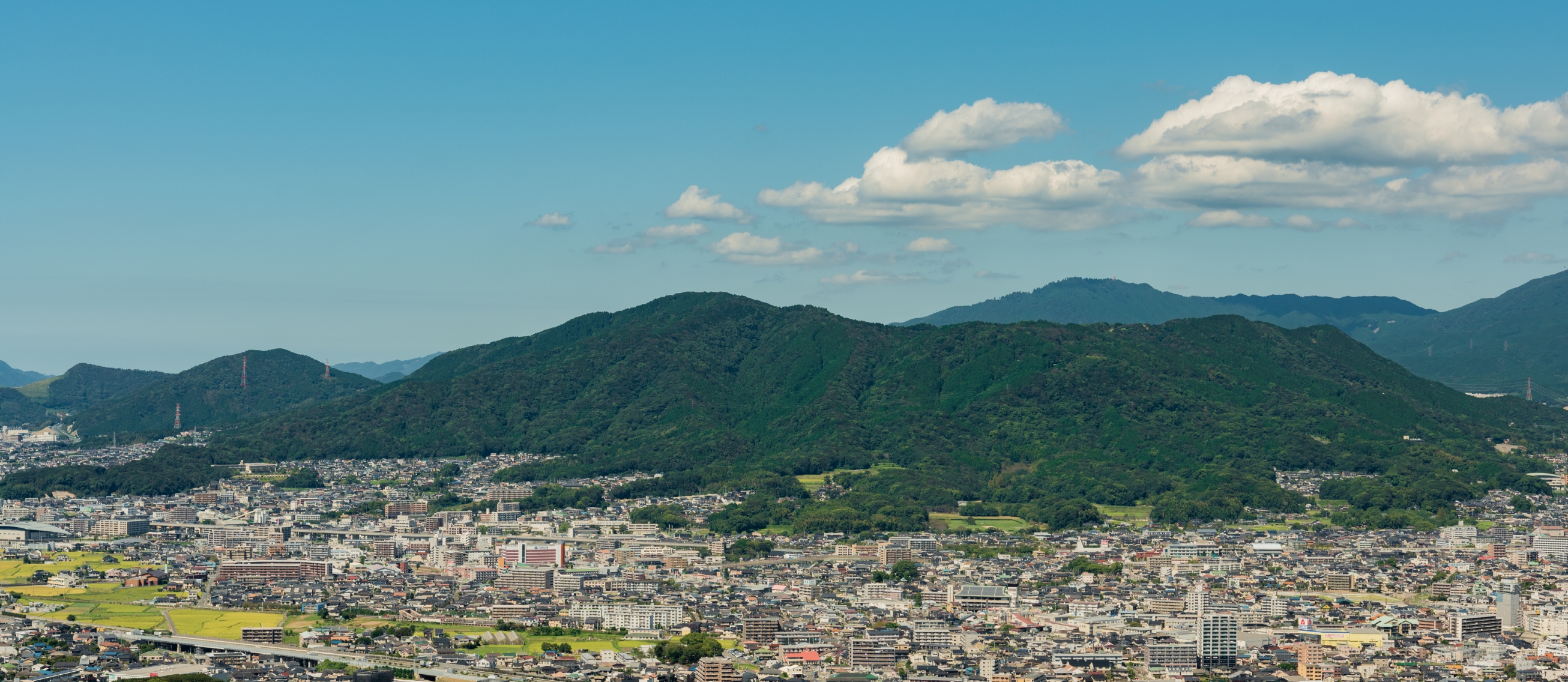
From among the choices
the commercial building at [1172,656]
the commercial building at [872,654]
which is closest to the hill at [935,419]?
the commercial building at [872,654]

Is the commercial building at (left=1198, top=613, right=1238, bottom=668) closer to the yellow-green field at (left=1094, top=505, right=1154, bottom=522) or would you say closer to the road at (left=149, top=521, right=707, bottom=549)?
the road at (left=149, top=521, right=707, bottom=549)

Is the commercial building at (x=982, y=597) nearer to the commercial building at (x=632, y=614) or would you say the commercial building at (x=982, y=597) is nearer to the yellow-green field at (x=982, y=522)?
the commercial building at (x=632, y=614)

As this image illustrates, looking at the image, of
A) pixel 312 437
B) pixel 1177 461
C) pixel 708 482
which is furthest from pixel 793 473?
pixel 312 437

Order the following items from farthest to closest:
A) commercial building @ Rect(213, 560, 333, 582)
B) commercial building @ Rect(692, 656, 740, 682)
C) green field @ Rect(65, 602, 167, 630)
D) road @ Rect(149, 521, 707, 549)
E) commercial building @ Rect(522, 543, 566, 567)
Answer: road @ Rect(149, 521, 707, 549) < commercial building @ Rect(522, 543, 566, 567) < commercial building @ Rect(213, 560, 333, 582) < green field @ Rect(65, 602, 167, 630) < commercial building @ Rect(692, 656, 740, 682)

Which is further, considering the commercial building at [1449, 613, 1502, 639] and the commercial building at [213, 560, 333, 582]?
the commercial building at [213, 560, 333, 582]

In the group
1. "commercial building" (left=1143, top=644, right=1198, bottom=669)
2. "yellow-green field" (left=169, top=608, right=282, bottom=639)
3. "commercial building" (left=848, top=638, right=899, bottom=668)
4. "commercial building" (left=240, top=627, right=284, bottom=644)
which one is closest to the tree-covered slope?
"yellow-green field" (left=169, top=608, right=282, bottom=639)
